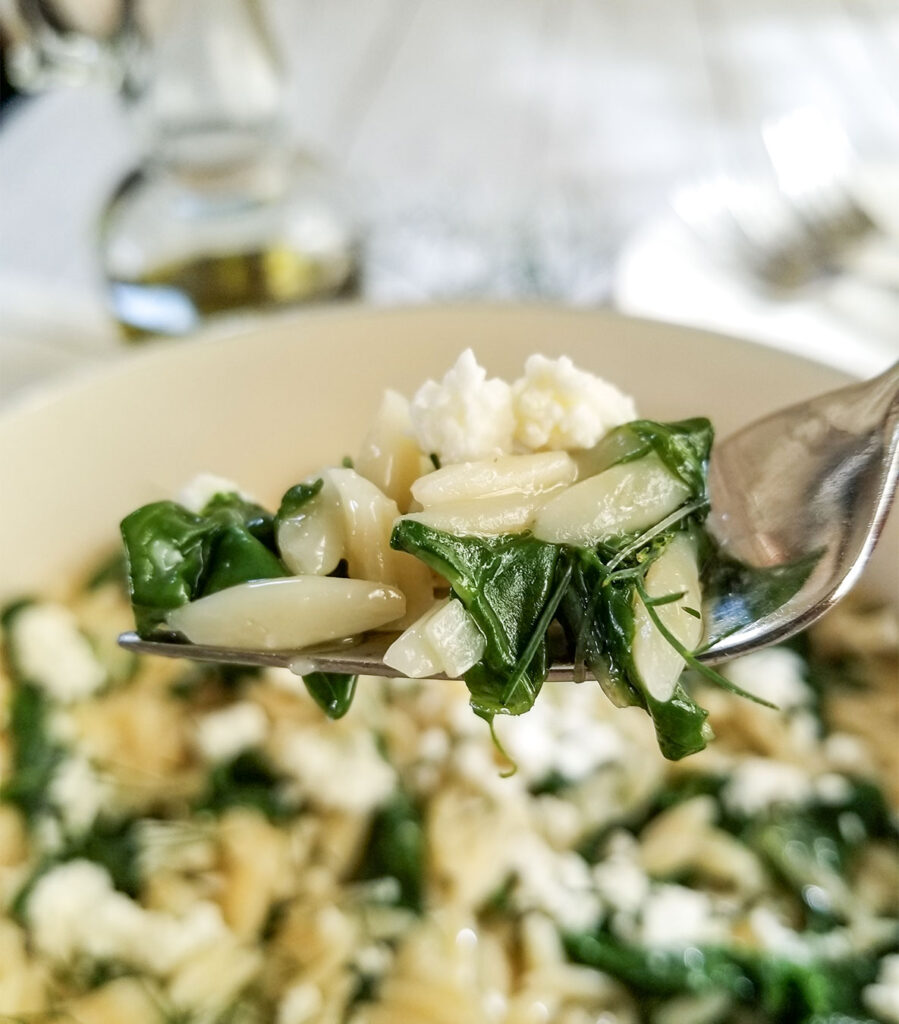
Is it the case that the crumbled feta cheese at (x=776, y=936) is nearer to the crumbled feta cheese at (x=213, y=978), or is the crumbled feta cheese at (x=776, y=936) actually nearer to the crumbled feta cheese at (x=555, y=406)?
the crumbled feta cheese at (x=213, y=978)

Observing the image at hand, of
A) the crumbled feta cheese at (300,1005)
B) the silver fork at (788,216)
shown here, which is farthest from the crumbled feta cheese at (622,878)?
the silver fork at (788,216)

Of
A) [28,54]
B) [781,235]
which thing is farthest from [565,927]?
[28,54]

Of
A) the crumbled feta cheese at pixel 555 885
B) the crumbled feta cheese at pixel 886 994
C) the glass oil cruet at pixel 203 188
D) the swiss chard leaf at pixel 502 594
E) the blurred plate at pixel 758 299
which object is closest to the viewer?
the swiss chard leaf at pixel 502 594

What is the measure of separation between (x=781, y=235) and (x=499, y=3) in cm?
186

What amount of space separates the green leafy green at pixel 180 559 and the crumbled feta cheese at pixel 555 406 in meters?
0.24

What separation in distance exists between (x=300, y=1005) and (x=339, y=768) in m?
0.31

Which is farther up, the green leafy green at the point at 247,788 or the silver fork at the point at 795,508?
the silver fork at the point at 795,508

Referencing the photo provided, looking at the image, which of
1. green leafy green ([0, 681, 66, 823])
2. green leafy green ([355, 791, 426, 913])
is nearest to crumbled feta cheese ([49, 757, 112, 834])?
green leafy green ([0, 681, 66, 823])

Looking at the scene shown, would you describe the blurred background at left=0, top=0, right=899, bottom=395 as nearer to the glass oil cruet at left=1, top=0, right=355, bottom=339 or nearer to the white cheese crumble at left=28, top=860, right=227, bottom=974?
the glass oil cruet at left=1, top=0, right=355, bottom=339

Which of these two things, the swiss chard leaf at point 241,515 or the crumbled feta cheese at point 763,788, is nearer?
the swiss chard leaf at point 241,515

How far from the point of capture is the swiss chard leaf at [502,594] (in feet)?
2.54

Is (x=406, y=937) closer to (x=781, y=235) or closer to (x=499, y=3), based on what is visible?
(x=781, y=235)

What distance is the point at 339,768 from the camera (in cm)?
141

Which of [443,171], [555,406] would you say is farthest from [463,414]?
[443,171]
